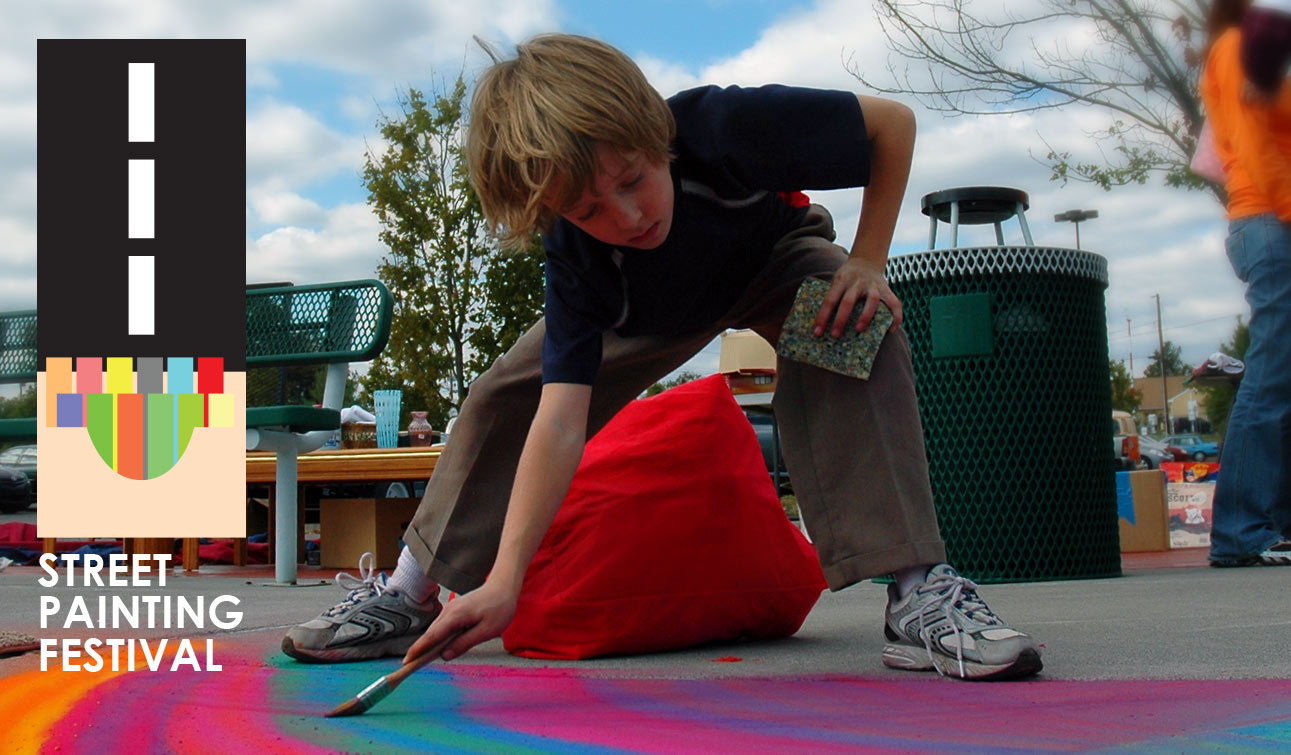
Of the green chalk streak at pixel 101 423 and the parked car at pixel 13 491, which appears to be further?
the parked car at pixel 13 491

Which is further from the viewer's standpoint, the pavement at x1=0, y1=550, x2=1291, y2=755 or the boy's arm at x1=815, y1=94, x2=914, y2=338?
the boy's arm at x1=815, y1=94, x2=914, y2=338

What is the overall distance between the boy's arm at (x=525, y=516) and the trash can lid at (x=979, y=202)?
A: 2097mm

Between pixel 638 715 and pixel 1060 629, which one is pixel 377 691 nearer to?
pixel 638 715

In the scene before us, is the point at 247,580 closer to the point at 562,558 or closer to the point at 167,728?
the point at 562,558

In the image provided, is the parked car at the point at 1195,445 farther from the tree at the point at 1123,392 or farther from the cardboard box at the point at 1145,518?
the cardboard box at the point at 1145,518

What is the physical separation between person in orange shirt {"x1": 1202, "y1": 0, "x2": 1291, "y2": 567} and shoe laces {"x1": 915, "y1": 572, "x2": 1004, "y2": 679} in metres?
1.29

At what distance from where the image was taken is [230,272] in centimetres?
420

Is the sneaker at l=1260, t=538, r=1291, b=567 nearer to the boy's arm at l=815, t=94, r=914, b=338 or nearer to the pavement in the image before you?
the pavement

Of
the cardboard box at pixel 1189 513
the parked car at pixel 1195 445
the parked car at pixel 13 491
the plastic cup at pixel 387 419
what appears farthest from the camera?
the parked car at pixel 1195 445

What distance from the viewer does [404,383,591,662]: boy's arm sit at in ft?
4.71

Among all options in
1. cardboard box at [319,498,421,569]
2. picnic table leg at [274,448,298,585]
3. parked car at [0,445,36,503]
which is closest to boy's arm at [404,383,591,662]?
picnic table leg at [274,448,298,585]

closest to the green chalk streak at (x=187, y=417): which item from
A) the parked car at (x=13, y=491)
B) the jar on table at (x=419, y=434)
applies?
the jar on table at (x=419, y=434)

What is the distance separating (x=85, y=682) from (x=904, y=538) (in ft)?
4.02

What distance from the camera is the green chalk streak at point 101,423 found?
4.25 m
